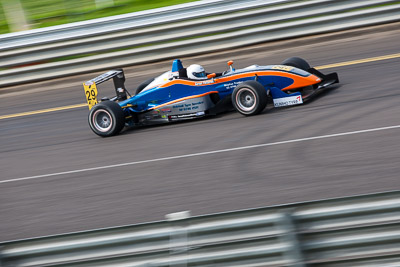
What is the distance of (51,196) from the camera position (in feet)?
26.1

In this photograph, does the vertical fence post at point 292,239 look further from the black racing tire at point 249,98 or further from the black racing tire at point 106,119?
the black racing tire at point 106,119

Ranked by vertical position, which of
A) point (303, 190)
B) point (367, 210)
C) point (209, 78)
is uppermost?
point (209, 78)

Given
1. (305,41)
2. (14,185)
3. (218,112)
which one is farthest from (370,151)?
(305,41)

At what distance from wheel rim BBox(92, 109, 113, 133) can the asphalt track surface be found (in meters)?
0.20

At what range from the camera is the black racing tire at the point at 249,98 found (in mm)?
9430

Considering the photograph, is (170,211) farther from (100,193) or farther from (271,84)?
(271,84)

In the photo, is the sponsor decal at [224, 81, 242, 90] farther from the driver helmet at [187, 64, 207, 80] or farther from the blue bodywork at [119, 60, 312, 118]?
the driver helmet at [187, 64, 207, 80]

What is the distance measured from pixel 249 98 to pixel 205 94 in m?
0.78

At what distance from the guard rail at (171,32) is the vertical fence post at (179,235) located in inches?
374

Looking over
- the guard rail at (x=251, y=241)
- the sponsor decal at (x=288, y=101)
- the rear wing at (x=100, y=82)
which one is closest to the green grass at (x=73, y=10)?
the rear wing at (x=100, y=82)

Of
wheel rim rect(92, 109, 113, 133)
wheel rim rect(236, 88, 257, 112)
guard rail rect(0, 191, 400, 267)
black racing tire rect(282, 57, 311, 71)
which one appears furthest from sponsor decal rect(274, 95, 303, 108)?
guard rail rect(0, 191, 400, 267)

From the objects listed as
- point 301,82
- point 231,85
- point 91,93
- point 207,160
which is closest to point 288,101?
point 301,82

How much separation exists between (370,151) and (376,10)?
6.50 meters

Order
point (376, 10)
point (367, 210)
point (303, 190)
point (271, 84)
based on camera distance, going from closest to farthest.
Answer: point (367, 210) → point (303, 190) → point (271, 84) → point (376, 10)
